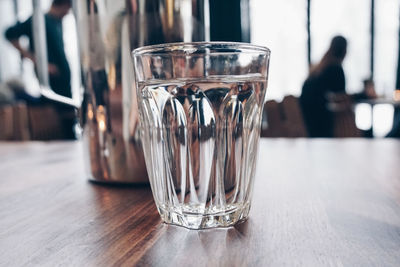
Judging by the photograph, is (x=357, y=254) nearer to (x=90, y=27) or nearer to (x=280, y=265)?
(x=280, y=265)

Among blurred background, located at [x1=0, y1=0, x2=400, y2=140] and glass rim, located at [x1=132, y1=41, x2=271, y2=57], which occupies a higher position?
blurred background, located at [x1=0, y1=0, x2=400, y2=140]

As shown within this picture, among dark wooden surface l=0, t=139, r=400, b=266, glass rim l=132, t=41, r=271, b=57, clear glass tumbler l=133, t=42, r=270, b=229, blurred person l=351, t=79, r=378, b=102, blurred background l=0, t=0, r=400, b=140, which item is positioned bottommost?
blurred person l=351, t=79, r=378, b=102

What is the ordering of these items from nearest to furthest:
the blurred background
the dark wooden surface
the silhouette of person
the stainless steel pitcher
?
1. the dark wooden surface
2. the stainless steel pitcher
3. the silhouette of person
4. the blurred background

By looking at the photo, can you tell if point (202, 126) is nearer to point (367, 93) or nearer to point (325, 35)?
point (367, 93)

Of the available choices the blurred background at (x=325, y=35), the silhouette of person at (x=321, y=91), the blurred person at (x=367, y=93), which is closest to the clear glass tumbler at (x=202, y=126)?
the silhouette of person at (x=321, y=91)


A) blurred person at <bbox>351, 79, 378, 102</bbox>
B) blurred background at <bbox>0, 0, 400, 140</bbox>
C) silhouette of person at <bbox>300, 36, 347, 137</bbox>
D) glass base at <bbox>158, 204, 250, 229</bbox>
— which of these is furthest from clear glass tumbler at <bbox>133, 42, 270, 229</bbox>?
blurred background at <bbox>0, 0, 400, 140</bbox>

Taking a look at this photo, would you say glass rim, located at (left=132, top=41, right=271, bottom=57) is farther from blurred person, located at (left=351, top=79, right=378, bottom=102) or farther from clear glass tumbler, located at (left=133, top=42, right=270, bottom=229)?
blurred person, located at (left=351, top=79, right=378, bottom=102)

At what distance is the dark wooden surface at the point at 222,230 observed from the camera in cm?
19

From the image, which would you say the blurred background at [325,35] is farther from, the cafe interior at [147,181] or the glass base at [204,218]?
the glass base at [204,218]

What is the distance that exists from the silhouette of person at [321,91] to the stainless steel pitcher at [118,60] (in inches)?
87.2

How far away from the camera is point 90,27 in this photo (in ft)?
1.16

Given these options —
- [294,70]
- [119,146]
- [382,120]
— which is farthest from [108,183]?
[294,70]

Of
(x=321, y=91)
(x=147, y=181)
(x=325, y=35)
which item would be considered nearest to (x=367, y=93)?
(x=325, y=35)

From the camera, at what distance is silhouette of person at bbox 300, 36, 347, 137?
2.44 m
